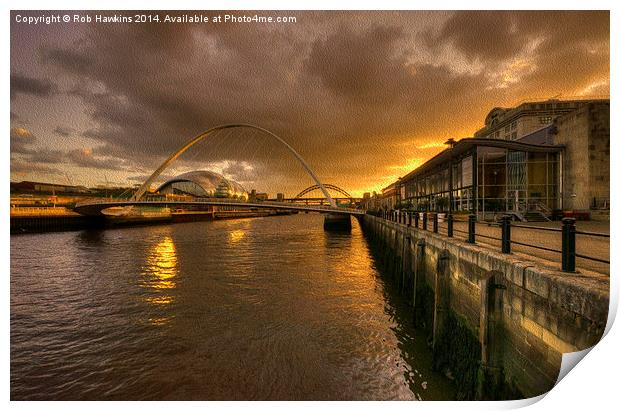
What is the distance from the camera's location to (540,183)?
1734 cm

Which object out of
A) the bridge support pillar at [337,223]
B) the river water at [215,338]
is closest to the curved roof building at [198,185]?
the bridge support pillar at [337,223]

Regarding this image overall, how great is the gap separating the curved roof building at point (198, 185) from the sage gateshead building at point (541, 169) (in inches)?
4118

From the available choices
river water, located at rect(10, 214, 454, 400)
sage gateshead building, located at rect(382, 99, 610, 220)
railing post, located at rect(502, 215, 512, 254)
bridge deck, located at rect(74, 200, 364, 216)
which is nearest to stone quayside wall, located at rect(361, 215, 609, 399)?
railing post, located at rect(502, 215, 512, 254)

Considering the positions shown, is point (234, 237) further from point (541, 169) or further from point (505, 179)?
point (541, 169)

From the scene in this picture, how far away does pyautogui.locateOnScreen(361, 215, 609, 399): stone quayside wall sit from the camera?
3.65 metres

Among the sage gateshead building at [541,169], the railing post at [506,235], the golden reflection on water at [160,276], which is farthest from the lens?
the sage gateshead building at [541,169]

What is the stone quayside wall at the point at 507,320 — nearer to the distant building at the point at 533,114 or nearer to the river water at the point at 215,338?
the river water at the point at 215,338

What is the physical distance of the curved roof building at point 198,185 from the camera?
115 metres

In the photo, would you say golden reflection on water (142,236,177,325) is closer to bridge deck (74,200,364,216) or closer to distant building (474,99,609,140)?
bridge deck (74,200,364,216)

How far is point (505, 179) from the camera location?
59.8ft

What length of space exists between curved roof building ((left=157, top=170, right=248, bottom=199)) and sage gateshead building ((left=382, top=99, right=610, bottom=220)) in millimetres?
104597
